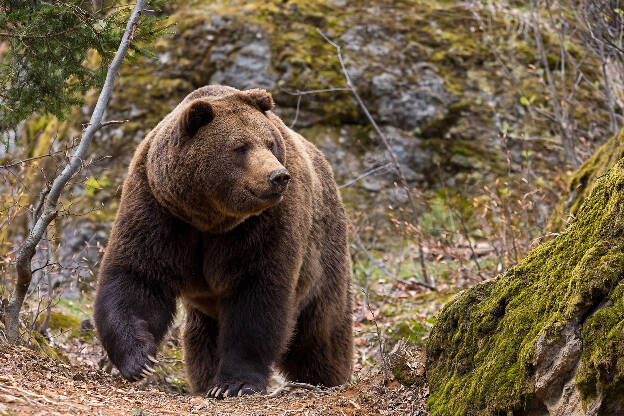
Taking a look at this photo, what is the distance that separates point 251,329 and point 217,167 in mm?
1351

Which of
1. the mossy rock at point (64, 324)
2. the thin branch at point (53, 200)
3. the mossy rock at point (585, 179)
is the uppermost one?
the thin branch at point (53, 200)

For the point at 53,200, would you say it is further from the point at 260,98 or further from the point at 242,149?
the point at 260,98

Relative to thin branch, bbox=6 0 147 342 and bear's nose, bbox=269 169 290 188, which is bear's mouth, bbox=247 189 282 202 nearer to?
bear's nose, bbox=269 169 290 188

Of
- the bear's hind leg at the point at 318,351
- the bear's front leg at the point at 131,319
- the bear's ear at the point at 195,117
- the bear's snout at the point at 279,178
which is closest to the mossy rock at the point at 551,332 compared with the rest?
the bear's snout at the point at 279,178

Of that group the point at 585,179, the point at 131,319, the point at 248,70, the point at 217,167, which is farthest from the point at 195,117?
the point at 248,70

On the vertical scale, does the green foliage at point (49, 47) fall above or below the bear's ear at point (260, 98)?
above

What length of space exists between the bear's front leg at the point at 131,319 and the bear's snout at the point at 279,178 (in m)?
1.35

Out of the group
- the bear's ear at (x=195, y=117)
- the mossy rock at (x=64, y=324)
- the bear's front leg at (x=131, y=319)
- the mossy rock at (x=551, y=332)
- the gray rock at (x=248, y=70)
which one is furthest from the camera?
the gray rock at (x=248, y=70)

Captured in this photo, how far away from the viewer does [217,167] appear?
513cm

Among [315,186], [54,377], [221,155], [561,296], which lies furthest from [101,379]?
[561,296]

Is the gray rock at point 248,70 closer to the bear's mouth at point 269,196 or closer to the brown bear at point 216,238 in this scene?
the brown bear at point 216,238

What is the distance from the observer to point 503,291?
3768 millimetres

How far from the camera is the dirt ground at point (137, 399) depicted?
139 inches

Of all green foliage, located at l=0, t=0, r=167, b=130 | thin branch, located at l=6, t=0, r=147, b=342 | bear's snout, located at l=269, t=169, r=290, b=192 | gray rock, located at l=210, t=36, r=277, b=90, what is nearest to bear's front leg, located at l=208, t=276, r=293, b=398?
bear's snout, located at l=269, t=169, r=290, b=192
